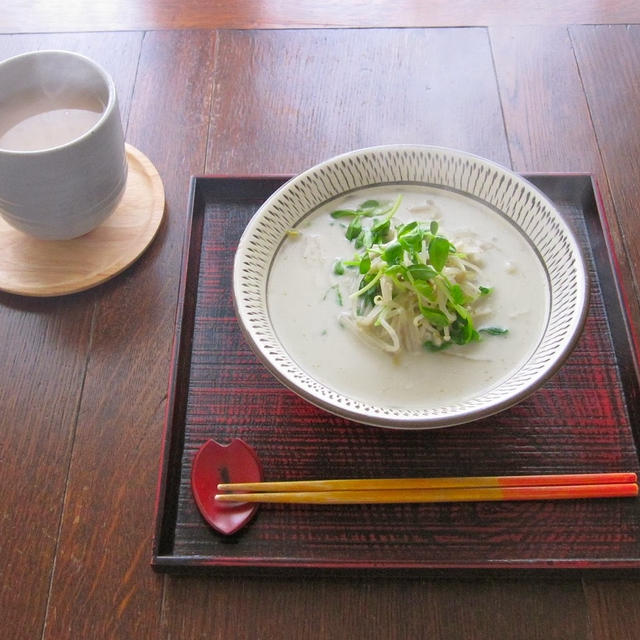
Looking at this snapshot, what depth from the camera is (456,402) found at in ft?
3.09

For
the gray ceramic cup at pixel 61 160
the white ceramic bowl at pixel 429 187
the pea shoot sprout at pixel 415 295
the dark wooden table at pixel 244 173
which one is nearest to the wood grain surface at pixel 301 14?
the dark wooden table at pixel 244 173

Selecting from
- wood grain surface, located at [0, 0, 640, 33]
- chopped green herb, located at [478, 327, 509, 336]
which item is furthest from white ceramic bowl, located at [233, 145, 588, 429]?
wood grain surface, located at [0, 0, 640, 33]

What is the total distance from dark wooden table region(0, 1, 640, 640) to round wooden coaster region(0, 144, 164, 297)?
25mm

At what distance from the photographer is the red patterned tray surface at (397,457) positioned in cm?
91

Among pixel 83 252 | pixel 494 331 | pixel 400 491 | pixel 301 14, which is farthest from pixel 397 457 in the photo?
pixel 301 14

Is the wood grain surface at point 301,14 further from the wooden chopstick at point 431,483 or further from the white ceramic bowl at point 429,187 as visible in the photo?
the wooden chopstick at point 431,483

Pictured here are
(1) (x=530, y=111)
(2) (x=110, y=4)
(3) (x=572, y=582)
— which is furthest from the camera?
(2) (x=110, y=4)

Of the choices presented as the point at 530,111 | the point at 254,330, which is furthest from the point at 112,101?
the point at 530,111

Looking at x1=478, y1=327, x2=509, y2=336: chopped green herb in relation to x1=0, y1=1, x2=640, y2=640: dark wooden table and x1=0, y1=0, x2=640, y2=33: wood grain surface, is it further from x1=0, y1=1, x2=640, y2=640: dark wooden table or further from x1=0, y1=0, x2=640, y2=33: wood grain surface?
x1=0, y1=0, x2=640, y2=33: wood grain surface

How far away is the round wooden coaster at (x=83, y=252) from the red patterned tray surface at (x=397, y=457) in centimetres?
15

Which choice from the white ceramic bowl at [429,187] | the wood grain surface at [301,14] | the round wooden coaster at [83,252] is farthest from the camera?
the wood grain surface at [301,14]

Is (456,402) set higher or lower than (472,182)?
lower

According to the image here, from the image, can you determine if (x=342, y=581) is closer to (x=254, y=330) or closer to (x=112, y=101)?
(x=254, y=330)

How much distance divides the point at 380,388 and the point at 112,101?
633 mm
